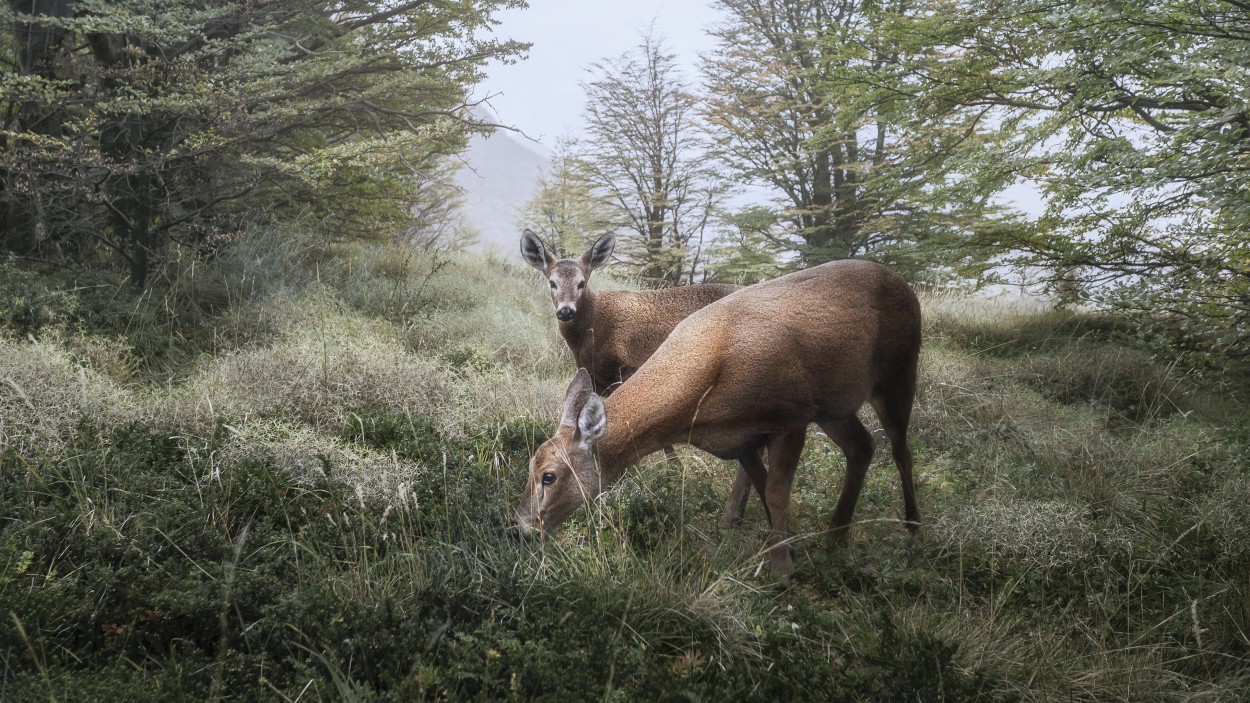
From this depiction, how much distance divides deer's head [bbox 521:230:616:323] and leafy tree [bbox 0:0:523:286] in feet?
10.3

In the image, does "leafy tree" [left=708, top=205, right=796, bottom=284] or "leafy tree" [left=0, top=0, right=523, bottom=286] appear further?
"leafy tree" [left=708, top=205, right=796, bottom=284]

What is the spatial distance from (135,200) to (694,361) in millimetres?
8966

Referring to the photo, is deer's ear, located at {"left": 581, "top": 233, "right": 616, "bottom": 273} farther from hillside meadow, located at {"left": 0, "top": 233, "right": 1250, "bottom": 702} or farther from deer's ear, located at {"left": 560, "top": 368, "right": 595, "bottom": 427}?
deer's ear, located at {"left": 560, "top": 368, "right": 595, "bottom": 427}

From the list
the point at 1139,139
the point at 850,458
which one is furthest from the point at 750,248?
the point at 850,458

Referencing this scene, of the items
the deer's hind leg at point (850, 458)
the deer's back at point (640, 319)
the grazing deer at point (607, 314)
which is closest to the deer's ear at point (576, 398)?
the deer's hind leg at point (850, 458)

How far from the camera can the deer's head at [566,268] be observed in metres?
6.45

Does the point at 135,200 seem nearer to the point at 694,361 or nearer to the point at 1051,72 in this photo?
the point at 694,361

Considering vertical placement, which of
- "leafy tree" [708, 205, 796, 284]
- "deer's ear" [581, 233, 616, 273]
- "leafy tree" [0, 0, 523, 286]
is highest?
"leafy tree" [0, 0, 523, 286]

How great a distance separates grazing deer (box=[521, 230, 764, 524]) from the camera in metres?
6.60

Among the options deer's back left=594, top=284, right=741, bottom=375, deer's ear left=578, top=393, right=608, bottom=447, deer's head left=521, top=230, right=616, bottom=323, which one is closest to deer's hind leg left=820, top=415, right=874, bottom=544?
deer's ear left=578, top=393, right=608, bottom=447

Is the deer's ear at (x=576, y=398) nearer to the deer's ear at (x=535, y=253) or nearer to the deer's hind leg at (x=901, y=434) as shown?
the deer's hind leg at (x=901, y=434)

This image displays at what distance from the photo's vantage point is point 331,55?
10.7 metres

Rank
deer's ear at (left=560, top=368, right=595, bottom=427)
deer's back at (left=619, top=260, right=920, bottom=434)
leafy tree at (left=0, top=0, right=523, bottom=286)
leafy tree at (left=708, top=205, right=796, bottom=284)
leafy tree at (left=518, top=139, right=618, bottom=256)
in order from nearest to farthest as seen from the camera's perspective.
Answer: deer's ear at (left=560, top=368, right=595, bottom=427), deer's back at (left=619, top=260, right=920, bottom=434), leafy tree at (left=0, top=0, right=523, bottom=286), leafy tree at (left=708, top=205, right=796, bottom=284), leafy tree at (left=518, top=139, right=618, bottom=256)

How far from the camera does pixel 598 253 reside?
270 inches
